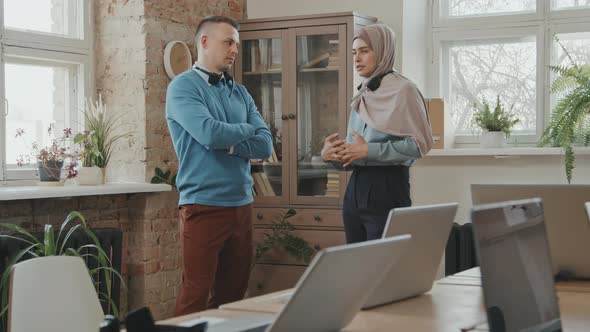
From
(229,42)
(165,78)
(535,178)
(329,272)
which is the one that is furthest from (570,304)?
(165,78)

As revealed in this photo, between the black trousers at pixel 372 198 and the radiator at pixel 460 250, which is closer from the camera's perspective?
the black trousers at pixel 372 198

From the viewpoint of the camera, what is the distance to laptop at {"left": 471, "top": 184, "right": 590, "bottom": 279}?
90.0 inches

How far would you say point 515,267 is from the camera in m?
1.51

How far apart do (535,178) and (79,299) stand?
3.24 m

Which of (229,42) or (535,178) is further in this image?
(535,178)

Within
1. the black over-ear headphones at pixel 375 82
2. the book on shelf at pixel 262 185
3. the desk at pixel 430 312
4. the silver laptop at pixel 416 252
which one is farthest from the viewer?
the book on shelf at pixel 262 185

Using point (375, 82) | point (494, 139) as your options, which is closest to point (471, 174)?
point (494, 139)

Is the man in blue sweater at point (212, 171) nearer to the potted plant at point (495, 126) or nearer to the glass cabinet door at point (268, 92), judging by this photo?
the glass cabinet door at point (268, 92)

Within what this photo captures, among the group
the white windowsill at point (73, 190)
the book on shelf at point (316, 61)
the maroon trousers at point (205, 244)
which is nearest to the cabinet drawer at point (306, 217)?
the white windowsill at point (73, 190)

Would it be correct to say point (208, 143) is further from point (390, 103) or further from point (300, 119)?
point (300, 119)

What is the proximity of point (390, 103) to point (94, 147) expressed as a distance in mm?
1729

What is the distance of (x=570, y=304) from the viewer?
2209 mm

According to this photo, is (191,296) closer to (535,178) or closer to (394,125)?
(394,125)

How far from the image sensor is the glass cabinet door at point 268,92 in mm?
4949
